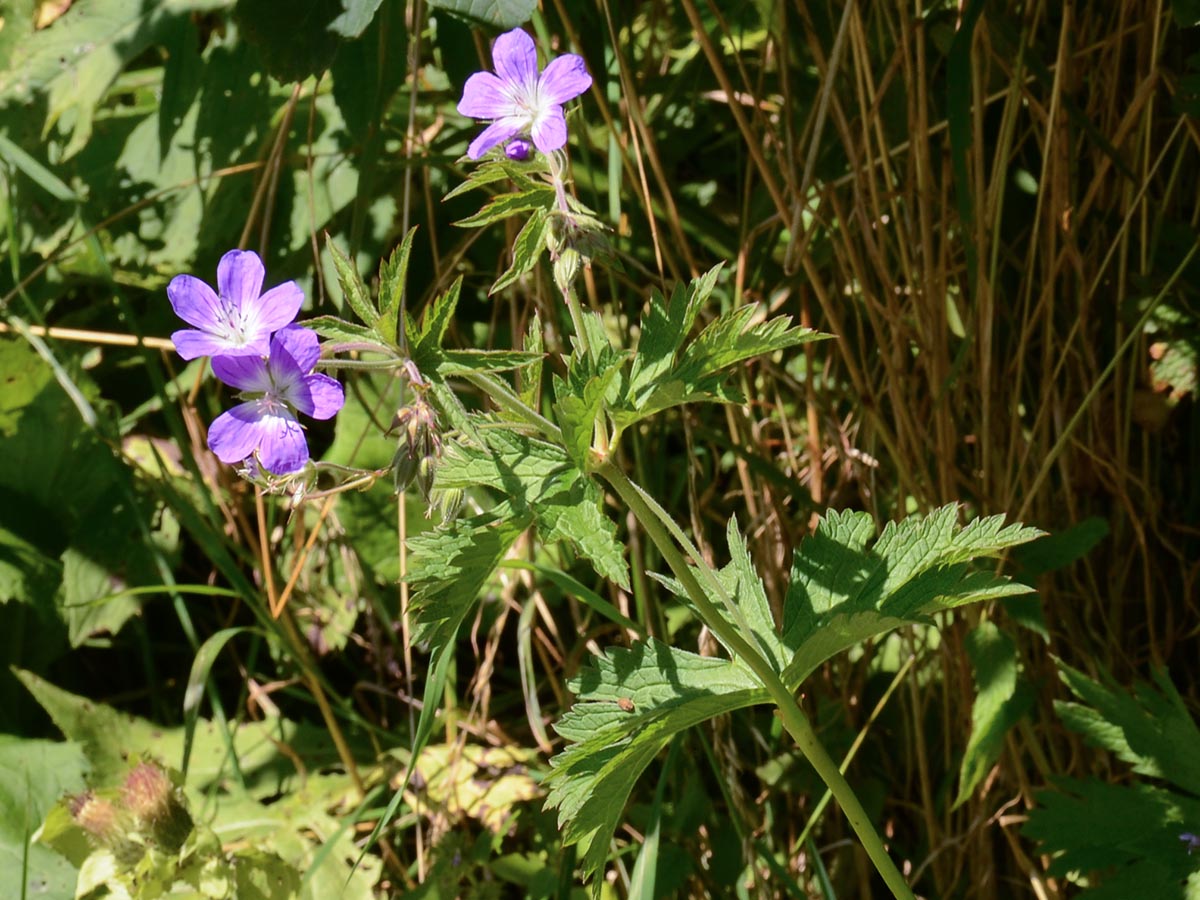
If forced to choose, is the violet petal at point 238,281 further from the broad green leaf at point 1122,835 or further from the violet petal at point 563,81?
the broad green leaf at point 1122,835

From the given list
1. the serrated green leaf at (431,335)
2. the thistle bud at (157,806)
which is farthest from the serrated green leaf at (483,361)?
the thistle bud at (157,806)

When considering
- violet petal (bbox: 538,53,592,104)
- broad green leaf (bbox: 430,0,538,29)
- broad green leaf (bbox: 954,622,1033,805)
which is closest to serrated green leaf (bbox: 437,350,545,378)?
violet petal (bbox: 538,53,592,104)

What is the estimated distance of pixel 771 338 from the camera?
36.8 inches

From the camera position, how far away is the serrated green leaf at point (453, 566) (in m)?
0.93

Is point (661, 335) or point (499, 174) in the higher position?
point (499, 174)

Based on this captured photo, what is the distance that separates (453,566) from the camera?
36.5 inches

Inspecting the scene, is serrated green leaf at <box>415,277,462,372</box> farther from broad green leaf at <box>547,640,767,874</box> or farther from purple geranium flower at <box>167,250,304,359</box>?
broad green leaf at <box>547,640,767,874</box>

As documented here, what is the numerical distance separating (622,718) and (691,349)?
343mm

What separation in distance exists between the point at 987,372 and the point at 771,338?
79 centimetres

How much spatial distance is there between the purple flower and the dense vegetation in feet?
1.31

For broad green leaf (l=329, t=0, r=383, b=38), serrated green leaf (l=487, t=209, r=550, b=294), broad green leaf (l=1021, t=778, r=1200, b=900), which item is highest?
broad green leaf (l=329, t=0, r=383, b=38)

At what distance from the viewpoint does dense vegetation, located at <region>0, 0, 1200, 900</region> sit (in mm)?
1536

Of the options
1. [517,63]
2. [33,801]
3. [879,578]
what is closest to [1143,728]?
[879,578]

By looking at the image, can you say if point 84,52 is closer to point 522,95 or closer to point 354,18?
point 354,18
